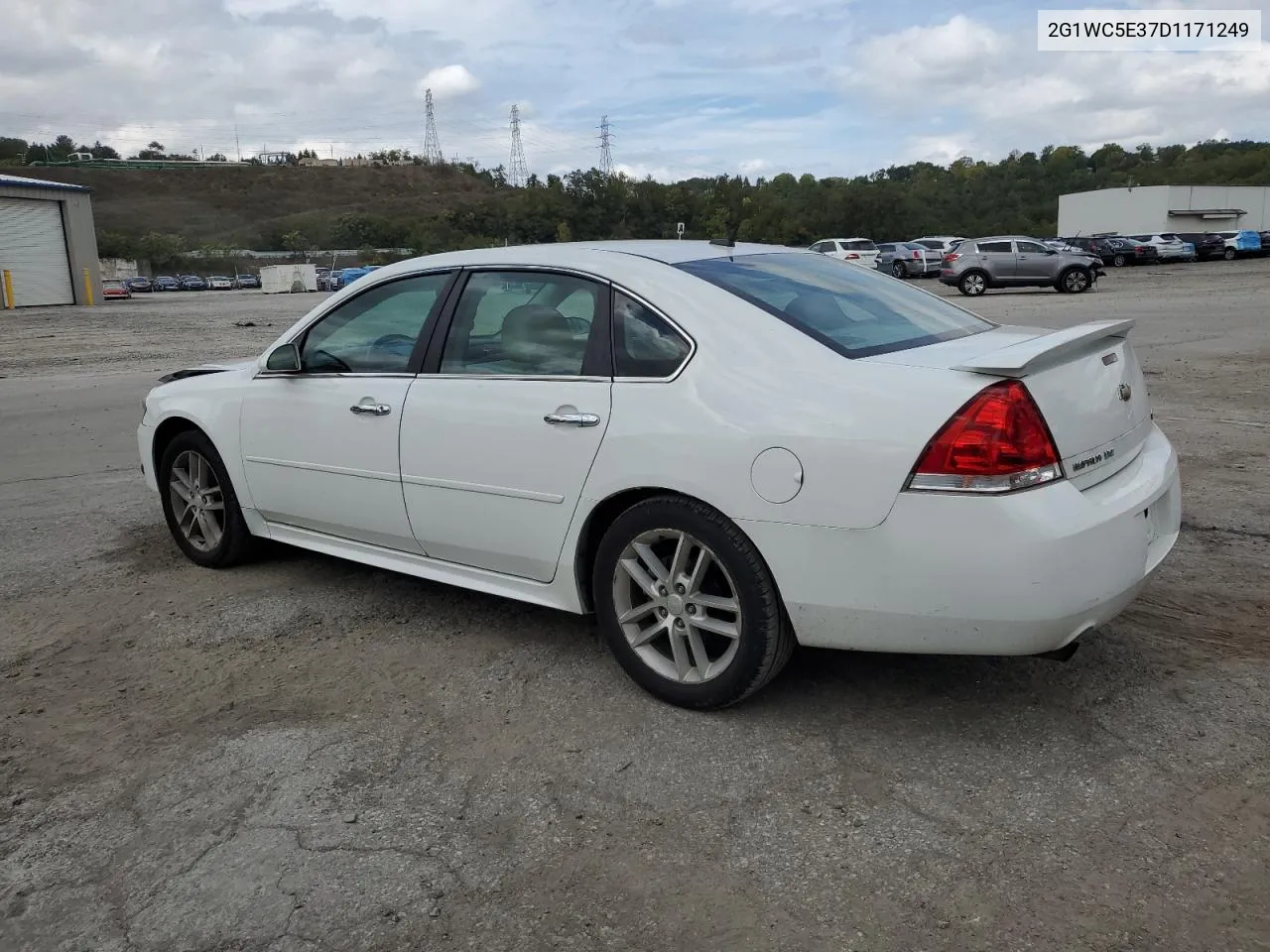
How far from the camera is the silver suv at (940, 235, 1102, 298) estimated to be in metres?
30.2

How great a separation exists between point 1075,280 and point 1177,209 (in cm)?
4116

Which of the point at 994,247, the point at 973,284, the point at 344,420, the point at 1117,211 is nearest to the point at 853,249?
the point at 994,247

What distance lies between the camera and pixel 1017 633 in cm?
304

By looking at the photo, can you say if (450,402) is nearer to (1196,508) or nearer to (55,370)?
(1196,508)

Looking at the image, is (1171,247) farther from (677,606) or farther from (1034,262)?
(677,606)

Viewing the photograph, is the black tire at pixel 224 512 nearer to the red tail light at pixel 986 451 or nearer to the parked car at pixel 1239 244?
the red tail light at pixel 986 451

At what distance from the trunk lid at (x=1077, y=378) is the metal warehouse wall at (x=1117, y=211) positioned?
2576 inches

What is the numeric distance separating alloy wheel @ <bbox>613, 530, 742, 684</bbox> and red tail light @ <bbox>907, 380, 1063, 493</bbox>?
755mm

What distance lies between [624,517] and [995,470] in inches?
47.7

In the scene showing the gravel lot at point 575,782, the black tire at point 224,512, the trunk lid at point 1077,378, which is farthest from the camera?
the black tire at point 224,512

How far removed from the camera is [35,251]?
38781mm

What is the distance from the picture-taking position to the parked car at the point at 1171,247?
4566cm

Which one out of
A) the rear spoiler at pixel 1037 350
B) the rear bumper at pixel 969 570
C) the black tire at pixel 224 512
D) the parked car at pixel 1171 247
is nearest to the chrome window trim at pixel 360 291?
the black tire at pixel 224 512

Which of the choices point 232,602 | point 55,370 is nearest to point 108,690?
point 232,602
